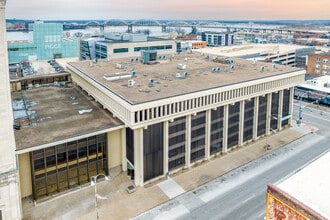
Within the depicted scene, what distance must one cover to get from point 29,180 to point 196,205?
23.5 meters

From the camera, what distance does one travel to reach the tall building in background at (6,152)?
32906 mm

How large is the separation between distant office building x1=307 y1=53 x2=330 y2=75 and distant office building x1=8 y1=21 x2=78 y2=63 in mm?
105259

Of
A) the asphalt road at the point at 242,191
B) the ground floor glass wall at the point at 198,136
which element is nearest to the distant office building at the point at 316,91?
the asphalt road at the point at 242,191

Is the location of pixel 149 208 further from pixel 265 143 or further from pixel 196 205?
pixel 265 143

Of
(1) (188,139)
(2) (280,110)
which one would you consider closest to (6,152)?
(1) (188,139)

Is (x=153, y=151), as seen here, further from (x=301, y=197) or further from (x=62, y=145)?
(x=301, y=197)

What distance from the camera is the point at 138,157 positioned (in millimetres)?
44250

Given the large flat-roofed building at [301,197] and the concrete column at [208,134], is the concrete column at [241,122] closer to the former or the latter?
the concrete column at [208,134]

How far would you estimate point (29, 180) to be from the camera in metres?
41.6

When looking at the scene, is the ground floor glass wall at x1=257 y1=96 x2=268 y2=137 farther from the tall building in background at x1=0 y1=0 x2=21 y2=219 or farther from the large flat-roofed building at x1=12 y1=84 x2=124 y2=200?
the tall building in background at x1=0 y1=0 x2=21 y2=219

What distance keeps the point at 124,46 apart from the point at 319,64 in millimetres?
79501

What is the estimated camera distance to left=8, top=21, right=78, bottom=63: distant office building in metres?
132

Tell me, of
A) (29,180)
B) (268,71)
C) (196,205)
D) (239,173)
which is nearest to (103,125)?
(29,180)

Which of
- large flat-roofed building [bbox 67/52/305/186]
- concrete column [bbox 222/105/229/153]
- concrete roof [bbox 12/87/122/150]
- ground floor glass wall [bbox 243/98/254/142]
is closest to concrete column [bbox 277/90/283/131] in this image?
large flat-roofed building [bbox 67/52/305/186]
